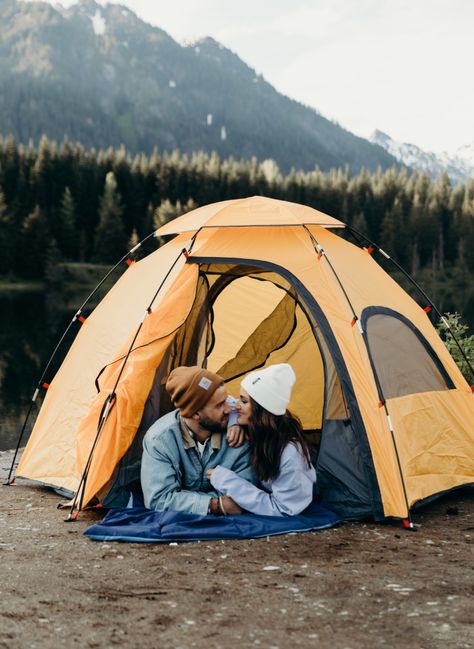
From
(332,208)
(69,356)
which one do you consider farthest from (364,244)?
(332,208)

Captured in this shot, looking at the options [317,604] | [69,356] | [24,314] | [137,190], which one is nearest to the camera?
[317,604]

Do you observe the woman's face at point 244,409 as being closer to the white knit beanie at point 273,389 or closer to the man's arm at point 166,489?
the white knit beanie at point 273,389

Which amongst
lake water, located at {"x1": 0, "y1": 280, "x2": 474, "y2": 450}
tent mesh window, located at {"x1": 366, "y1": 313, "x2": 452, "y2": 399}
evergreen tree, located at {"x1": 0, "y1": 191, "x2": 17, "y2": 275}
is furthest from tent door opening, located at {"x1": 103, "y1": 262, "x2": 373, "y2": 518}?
evergreen tree, located at {"x1": 0, "y1": 191, "x2": 17, "y2": 275}

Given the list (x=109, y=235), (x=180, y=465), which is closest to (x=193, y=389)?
(x=180, y=465)

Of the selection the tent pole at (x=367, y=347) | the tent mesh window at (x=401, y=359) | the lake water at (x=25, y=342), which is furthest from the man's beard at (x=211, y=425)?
the lake water at (x=25, y=342)

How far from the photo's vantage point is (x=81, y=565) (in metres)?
5.50

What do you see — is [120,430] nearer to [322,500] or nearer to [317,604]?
[322,500]

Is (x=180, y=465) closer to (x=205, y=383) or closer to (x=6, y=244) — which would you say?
(x=205, y=383)

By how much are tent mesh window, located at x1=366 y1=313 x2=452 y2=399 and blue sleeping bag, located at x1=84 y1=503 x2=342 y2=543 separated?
153 cm

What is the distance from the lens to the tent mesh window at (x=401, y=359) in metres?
7.25

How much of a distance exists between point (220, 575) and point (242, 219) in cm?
360

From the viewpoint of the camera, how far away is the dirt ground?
4309 millimetres

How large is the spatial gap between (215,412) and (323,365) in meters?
1.91

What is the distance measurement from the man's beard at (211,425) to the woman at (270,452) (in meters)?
0.17
